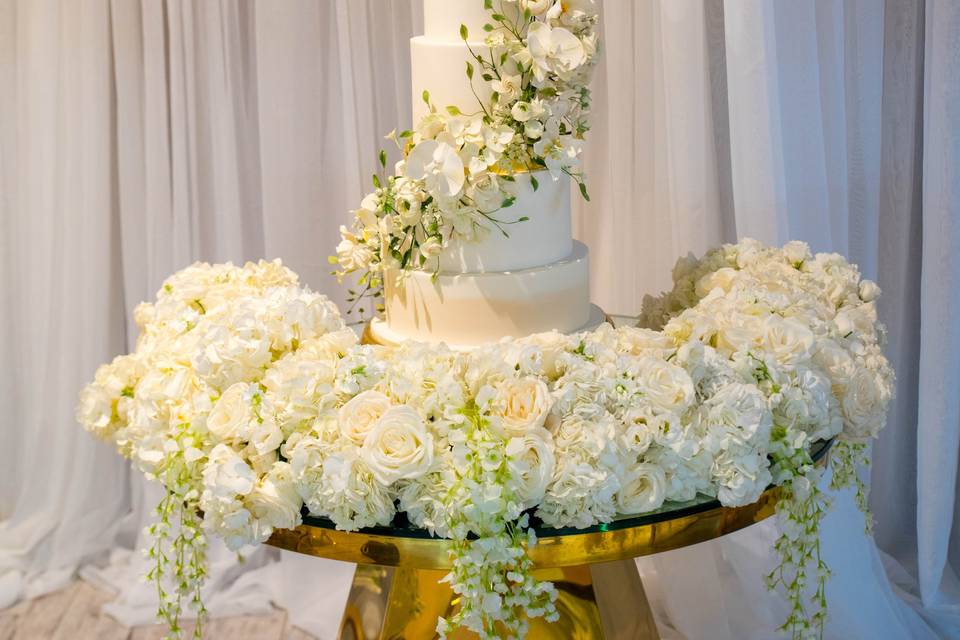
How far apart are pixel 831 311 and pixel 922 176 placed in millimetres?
1083

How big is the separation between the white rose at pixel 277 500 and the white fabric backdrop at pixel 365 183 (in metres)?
1.29

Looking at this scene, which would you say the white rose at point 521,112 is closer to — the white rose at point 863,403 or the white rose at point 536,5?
the white rose at point 536,5

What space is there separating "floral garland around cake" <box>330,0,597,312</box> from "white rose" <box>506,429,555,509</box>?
0.35 meters

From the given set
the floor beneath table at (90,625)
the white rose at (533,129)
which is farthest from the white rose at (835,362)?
the floor beneath table at (90,625)

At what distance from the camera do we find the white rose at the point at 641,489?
3.51 ft

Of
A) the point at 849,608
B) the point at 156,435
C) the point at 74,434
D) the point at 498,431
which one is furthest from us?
the point at 74,434

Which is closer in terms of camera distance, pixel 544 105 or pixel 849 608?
pixel 544 105

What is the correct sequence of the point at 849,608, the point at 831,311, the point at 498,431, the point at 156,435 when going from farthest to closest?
the point at 849,608 < the point at 831,311 < the point at 156,435 < the point at 498,431

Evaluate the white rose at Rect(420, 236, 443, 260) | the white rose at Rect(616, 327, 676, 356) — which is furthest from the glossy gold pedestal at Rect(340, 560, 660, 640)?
the white rose at Rect(420, 236, 443, 260)

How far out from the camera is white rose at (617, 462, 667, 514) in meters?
1.07

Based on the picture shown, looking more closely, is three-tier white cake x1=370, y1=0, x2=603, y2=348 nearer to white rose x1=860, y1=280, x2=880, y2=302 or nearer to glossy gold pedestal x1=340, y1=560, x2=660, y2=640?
glossy gold pedestal x1=340, y1=560, x2=660, y2=640

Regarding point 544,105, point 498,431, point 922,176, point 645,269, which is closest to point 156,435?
point 498,431

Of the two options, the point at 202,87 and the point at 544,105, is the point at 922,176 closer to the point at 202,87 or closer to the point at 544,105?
the point at 544,105

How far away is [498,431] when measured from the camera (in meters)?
1.08
